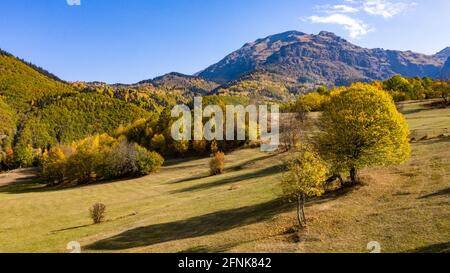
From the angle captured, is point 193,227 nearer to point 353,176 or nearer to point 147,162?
point 353,176

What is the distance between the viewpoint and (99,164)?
128375mm

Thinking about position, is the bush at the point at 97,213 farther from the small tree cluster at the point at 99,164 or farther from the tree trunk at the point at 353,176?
the small tree cluster at the point at 99,164

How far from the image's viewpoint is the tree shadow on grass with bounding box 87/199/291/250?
40.9 meters

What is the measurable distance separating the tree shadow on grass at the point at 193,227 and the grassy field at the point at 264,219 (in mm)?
144

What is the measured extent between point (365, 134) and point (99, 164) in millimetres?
105680

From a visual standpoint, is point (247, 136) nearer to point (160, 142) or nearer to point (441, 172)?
point (160, 142)

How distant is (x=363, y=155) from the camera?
147 feet

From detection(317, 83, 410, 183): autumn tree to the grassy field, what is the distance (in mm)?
3427

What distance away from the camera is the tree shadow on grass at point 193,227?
4091 cm

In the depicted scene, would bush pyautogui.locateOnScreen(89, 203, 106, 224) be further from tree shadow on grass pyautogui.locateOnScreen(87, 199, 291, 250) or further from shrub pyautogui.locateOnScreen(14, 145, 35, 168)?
shrub pyautogui.locateOnScreen(14, 145, 35, 168)

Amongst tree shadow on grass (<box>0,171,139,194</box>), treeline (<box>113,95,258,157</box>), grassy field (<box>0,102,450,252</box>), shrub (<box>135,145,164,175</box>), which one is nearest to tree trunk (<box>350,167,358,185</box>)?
grassy field (<box>0,102,450,252</box>)

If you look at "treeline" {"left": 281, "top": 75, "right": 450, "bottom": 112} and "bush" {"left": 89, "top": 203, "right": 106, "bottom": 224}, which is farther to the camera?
"treeline" {"left": 281, "top": 75, "right": 450, "bottom": 112}

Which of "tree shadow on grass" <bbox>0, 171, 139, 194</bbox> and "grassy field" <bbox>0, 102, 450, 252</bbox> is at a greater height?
"grassy field" <bbox>0, 102, 450, 252</bbox>

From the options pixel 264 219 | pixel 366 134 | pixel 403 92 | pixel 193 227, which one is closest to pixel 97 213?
pixel 193 227
